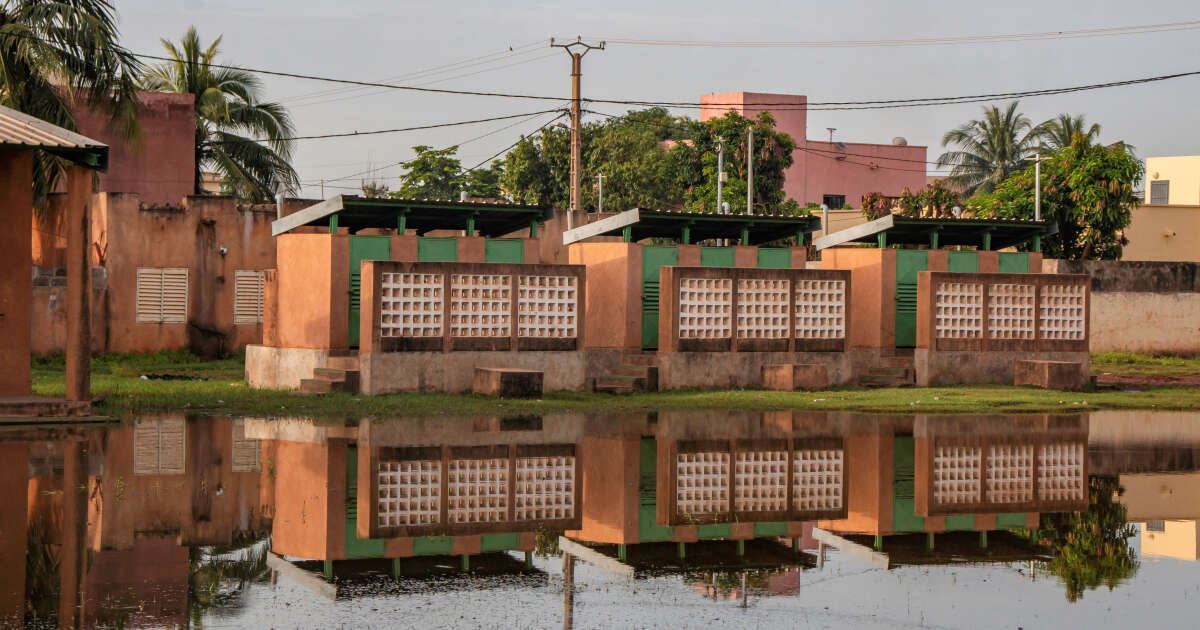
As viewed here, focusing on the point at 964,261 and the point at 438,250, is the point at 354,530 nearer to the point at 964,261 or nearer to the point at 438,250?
the point at 438,250

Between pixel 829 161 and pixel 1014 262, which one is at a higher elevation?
pixel 829 161

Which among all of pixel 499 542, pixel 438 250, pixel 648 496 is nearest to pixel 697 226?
pixel 438 250

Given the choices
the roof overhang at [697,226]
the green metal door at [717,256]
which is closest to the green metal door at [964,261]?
the roof overhang at [697,226]

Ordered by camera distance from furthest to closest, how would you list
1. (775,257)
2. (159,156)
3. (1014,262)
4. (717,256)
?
1. (159,156)
2. (1014,262)
3. (775,257)
4. (717,256)

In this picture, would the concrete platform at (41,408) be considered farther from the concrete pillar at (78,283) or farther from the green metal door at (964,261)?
the green metal door at (964,261)

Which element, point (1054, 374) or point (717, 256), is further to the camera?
point (717, 256)

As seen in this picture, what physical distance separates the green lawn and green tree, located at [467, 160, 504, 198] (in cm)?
4376

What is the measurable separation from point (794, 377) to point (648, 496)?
40.7 ft

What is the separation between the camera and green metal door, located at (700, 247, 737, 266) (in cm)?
2659

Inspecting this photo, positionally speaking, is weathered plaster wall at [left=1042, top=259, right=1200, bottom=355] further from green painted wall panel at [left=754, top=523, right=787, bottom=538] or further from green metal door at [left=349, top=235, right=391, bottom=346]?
green painted wall panel at [left=754, top=523, right=787, bottom=538]

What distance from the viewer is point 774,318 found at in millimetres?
25969

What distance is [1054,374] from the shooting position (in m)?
26.4

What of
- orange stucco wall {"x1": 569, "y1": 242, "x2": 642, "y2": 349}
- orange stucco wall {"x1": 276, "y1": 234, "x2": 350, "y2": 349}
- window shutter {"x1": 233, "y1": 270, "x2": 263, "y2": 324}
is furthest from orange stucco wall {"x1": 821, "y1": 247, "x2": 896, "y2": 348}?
window shutter {"x1": 233, "y1": 270, "x2": 263, "y2": 324}

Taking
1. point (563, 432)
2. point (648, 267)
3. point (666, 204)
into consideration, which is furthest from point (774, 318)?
point (666, 204)
